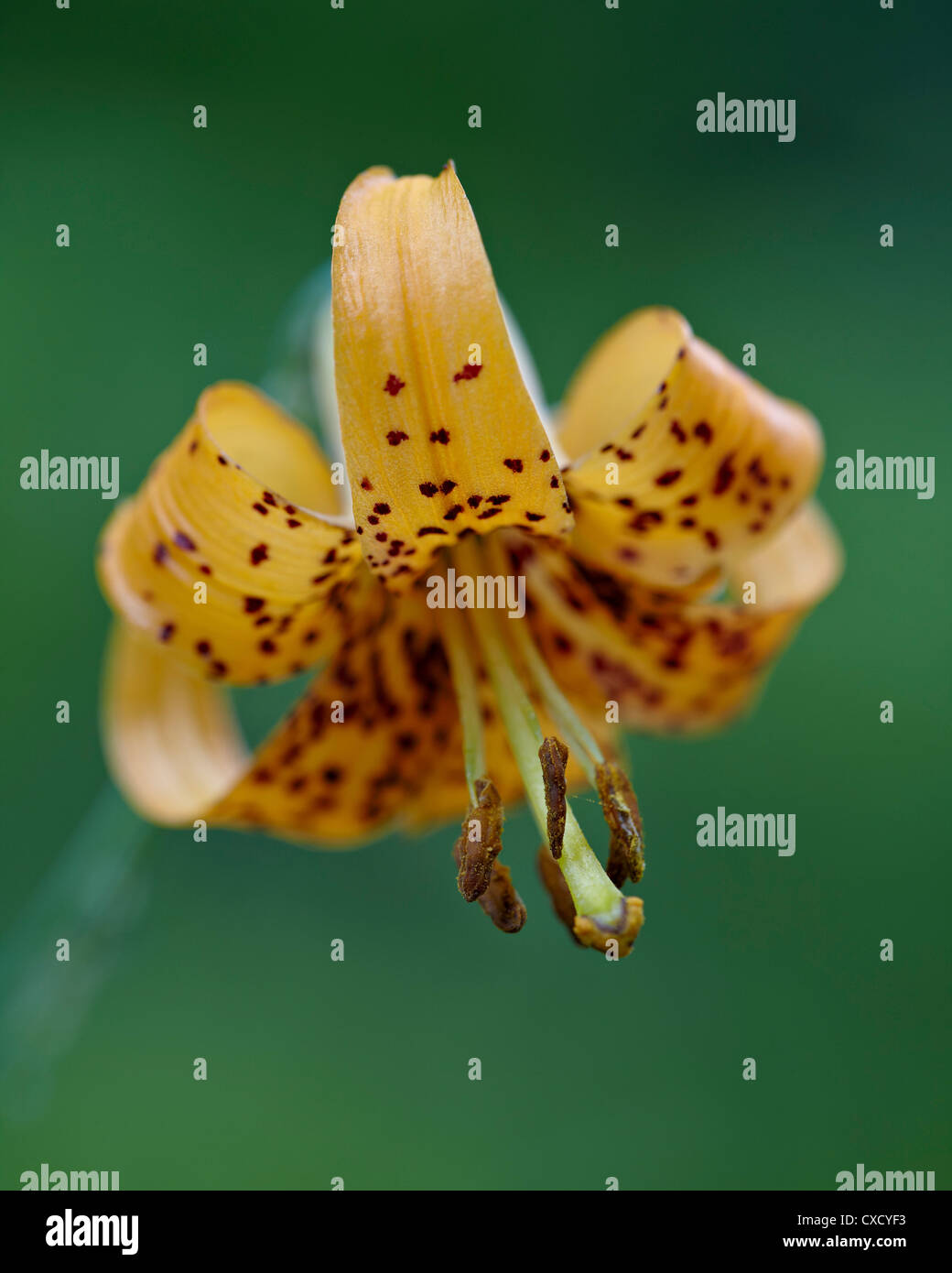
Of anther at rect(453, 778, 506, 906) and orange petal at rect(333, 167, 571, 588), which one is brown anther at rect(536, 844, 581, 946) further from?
orange petal at rect(333, 167, 571, 588)

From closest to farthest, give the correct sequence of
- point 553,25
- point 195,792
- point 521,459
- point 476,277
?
point 476,277 < point 521,459 < point 195,792 < point 553,25

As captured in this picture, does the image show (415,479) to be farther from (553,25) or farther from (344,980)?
(553,25)

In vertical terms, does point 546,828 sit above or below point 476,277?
below

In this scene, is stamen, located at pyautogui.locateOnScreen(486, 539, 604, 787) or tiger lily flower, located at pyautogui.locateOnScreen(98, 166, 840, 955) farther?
stamen, located at pyautogui.locateOnScreen(486, 539, 604, 787)

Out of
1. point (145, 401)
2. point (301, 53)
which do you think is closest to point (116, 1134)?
point (145, 401)

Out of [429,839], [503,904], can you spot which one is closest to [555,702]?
[503,904]

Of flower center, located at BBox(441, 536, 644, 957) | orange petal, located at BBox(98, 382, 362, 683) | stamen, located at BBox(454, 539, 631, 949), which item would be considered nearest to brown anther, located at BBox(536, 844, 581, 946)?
flower center, located at BBox(441, 536, 644, 957)

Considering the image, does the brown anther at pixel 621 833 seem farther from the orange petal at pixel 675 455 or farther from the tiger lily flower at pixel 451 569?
the orange petal at pixel 675 455
